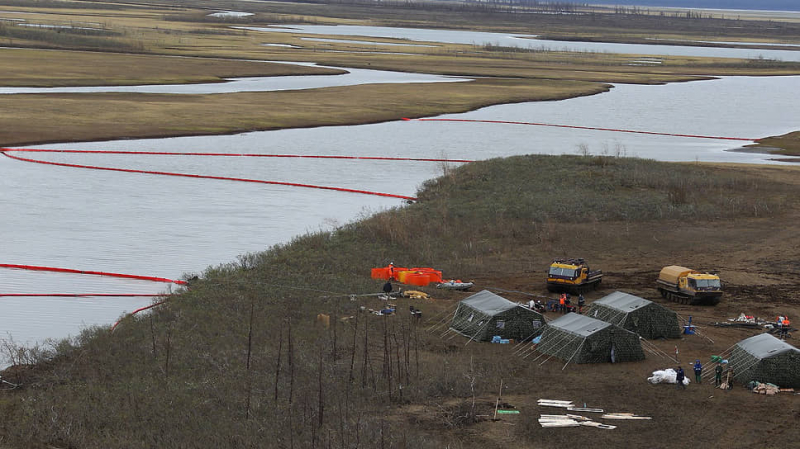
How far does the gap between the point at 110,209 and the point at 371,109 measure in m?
45.4

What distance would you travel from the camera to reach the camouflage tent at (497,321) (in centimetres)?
2995

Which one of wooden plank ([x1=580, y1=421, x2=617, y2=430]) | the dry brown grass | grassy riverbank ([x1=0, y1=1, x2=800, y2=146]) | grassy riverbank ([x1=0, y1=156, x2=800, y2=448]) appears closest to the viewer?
grassy riverbank ([x1=0, y1=156, x2=800, y2=448])

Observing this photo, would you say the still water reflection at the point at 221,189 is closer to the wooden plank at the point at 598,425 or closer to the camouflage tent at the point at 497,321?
the camouflage tent at the point at 497,321

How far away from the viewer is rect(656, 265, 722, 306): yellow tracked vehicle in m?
34.0

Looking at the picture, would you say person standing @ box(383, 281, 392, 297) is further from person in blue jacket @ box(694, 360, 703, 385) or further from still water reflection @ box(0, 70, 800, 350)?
person in blue jacket @ box(694, 360, 703, 385)

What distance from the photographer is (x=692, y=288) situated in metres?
34.1

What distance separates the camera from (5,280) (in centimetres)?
3541

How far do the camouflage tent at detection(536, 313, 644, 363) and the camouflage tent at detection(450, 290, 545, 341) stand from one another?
1.49 m

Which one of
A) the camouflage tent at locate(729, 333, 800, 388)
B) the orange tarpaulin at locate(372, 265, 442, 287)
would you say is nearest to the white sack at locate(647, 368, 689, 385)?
the camouflage tent at locate(729, 333, 800, 388)

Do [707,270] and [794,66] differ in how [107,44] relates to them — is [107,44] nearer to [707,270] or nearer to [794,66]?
[794,66]

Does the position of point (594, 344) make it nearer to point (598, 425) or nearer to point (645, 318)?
point (645, 318)

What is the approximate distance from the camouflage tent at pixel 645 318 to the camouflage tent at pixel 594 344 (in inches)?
69.1

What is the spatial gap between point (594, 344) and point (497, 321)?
3126mm

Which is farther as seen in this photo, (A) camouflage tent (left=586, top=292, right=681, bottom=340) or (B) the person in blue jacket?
(A) camouflage tent (left=586, top=292, right=681, bottom=340)
